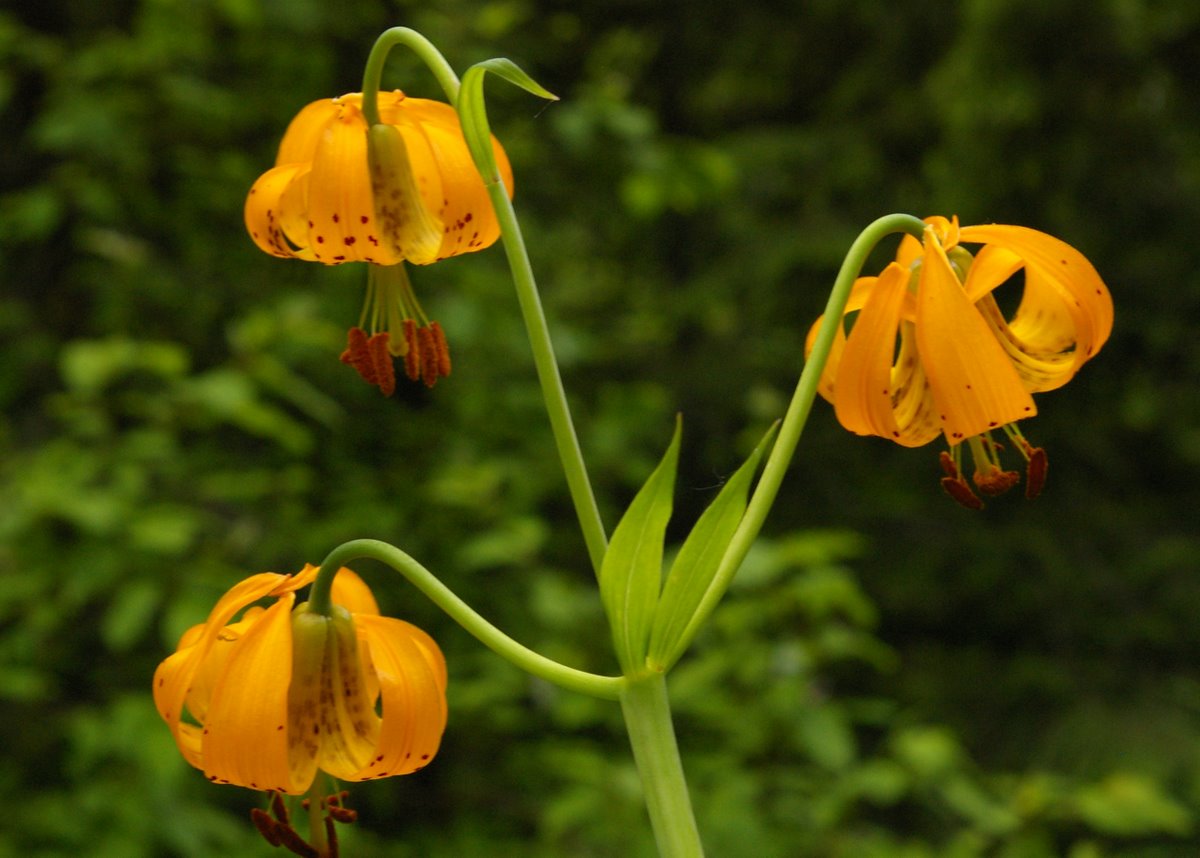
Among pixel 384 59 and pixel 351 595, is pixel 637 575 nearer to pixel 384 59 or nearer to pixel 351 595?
pixel 351 595

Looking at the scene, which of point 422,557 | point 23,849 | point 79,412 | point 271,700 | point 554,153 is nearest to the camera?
point 271,700

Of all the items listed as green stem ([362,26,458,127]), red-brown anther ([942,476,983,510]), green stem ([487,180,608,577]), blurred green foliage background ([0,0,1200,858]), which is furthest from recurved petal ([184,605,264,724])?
blurred green foliage background ([0,0,1200,858])

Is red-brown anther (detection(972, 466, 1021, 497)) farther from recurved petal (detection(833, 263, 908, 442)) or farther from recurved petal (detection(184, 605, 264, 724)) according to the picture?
recurved petal (detection(184, 605, 264, 724))

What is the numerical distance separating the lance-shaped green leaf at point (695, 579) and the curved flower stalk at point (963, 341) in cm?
8

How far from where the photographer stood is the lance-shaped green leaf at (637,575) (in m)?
0.79

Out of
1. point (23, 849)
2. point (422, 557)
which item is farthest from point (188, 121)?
point (23, 849)

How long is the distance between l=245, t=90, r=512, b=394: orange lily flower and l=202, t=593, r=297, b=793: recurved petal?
18 cm

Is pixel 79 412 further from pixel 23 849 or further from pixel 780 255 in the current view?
pixel 780 255

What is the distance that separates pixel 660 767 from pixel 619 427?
183cm

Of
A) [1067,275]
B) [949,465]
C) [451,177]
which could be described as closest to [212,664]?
[451,177]

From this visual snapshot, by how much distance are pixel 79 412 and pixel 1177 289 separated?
240 centimetres

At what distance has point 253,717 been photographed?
0.75m

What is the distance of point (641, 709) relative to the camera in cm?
81

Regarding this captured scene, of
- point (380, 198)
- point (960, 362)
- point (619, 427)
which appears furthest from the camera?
point (619, 427)
